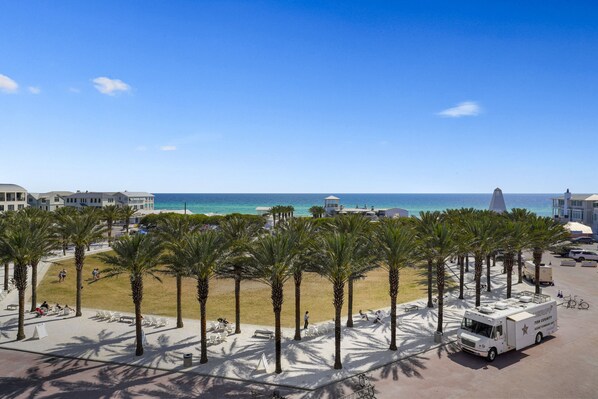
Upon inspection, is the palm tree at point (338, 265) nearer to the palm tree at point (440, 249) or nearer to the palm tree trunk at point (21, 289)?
the palm tree at point (440, 249)

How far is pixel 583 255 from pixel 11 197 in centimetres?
11200

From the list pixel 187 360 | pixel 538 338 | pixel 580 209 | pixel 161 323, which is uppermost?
pixel 580 209

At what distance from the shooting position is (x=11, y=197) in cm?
8550

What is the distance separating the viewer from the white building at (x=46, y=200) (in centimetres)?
10144

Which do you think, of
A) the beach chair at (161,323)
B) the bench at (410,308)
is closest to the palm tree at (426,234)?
the bench at (410,308)

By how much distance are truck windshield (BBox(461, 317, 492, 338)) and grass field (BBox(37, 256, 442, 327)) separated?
34.7ft

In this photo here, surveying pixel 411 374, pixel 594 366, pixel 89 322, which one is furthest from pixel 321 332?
pixel 89 322

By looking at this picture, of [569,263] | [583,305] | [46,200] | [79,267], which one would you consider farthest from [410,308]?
[46,200]

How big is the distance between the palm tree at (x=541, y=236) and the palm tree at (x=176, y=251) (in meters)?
30.6

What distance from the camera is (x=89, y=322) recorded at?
27.9 m

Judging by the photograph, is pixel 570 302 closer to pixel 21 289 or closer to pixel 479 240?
pixel 479 240

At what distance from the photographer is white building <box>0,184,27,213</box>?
3280 inches

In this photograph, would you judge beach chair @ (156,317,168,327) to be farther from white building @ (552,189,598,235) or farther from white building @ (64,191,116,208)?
white building @ (64,191,116,208)

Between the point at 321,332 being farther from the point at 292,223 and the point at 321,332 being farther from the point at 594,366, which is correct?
the point at 594,366
